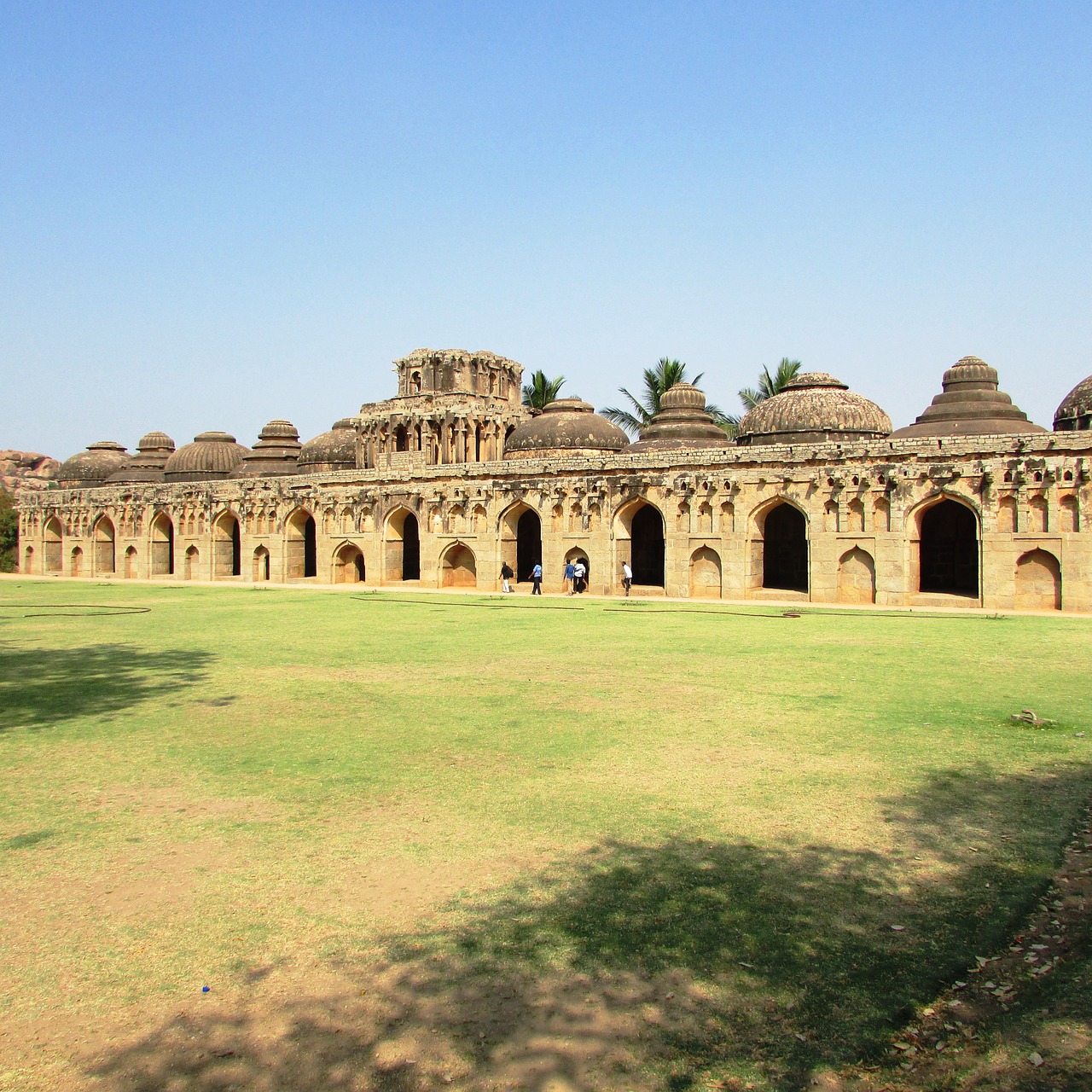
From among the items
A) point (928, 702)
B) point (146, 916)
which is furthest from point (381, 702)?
point (928, 702)

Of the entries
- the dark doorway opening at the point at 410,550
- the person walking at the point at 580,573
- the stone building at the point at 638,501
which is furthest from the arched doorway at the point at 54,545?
the person walking at the point at 580,573

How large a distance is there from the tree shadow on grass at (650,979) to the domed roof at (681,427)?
28163 mm

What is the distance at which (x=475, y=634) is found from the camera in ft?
56.0

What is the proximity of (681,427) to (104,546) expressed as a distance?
30.8m

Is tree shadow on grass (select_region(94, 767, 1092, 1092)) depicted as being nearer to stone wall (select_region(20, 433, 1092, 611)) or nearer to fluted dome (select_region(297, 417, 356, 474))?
stone wall (select_region(20, 433, 1092, 611))

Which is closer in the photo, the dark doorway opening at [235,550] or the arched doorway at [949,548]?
the arched doorway at [949,548]

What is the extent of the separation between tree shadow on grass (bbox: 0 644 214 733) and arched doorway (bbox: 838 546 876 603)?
18118mm

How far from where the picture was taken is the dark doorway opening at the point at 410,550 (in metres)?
39.3

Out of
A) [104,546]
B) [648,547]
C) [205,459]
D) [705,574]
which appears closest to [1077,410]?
[705,574]

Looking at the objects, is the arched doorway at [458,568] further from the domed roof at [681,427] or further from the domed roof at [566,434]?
the domed roof at [681,427]

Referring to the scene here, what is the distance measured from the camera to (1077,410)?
27891 mm

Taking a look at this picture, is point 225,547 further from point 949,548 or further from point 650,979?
point 650,979

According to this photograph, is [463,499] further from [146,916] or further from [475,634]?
[146,916]

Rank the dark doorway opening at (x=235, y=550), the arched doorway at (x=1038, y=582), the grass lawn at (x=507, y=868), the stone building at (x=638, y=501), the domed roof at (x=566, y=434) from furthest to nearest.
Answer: the dark doorway opening at (x=235, y=550), the domed roof at (x=566, y=434), the stone building at (x=638, y=501), the arched doorway at (x=1038, y=582), the grass lawn at (x=507, y=868)
